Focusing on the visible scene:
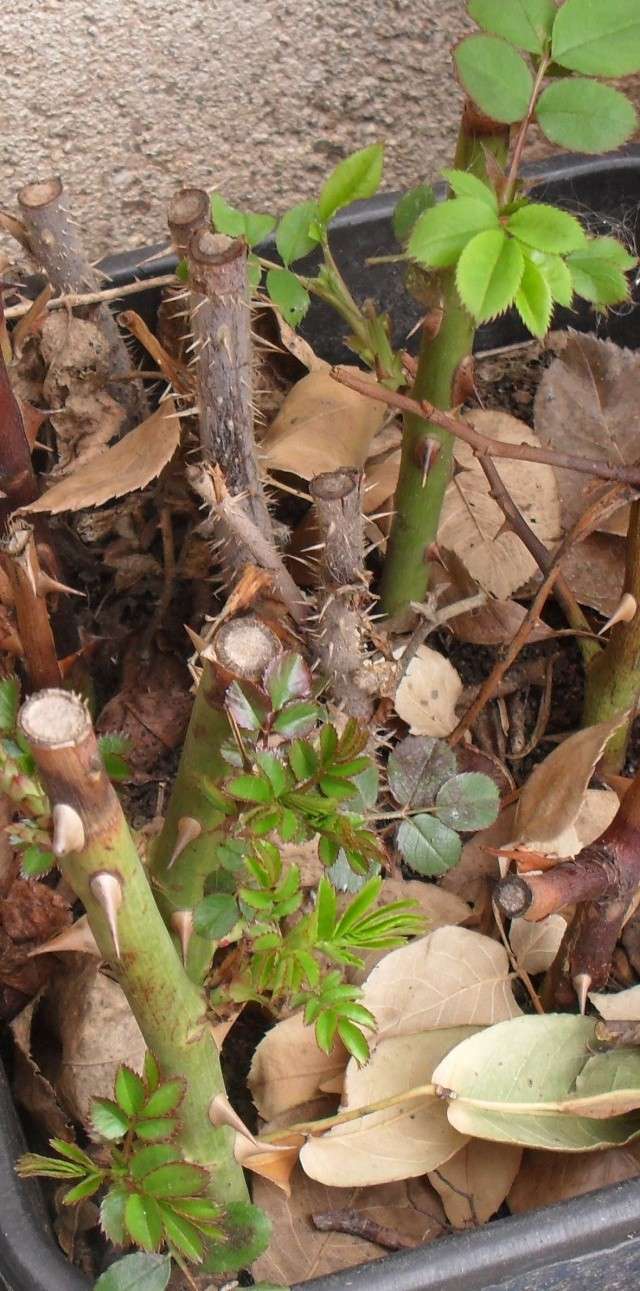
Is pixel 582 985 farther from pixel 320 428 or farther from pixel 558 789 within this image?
pixel 320 428

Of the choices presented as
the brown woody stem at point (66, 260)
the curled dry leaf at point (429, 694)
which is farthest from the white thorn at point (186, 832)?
the brown woody stem at point (66, 260)

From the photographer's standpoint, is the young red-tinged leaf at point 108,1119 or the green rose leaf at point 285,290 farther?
the green rose leaf at point 285,290

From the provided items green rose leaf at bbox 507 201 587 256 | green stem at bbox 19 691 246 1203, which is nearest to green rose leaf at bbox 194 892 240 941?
green stem at bbox 19 691 246 1203

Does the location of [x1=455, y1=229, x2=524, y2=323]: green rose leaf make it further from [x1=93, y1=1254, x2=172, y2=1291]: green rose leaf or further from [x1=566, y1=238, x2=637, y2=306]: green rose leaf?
[x1=93, y1=1254, x2=172, y2=1291]: green rose leaf

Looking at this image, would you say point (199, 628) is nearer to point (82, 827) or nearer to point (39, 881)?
point (39, 881)

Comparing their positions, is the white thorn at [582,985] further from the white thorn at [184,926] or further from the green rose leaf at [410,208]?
the green rose leaf at [410,208]

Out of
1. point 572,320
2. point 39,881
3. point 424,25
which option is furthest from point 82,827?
point 424,25
